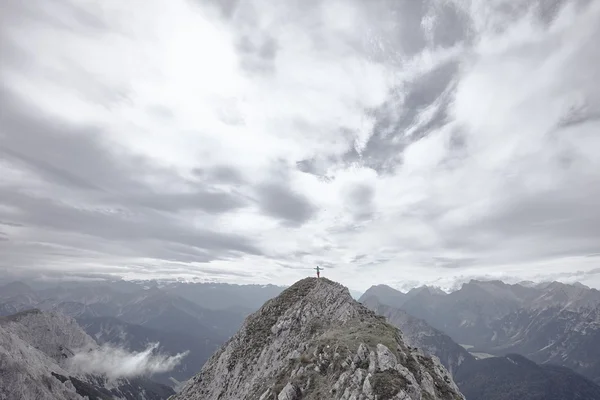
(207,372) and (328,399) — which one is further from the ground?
(328,399)

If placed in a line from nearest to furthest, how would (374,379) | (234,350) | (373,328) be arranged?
1. (374,379)
2. (373,328)
3. (234,350)

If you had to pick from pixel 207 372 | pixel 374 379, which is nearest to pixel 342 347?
pixel 374 379

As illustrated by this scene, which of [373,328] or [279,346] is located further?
[279,346]

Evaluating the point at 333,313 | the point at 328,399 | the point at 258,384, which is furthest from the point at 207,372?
the point at 328,399

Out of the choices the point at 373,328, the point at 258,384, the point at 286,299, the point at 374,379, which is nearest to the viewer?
the point at 374,379

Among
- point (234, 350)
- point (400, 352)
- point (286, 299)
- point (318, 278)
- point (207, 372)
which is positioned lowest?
point (207, 372)

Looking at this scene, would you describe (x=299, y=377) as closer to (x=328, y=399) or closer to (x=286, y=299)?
(x=328, y=399)
